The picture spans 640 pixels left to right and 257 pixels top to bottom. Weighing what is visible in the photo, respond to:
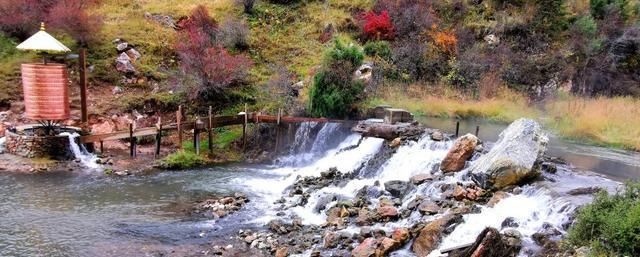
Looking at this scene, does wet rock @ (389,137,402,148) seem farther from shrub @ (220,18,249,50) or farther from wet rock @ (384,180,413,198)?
shrub @ (220,18,249,50)

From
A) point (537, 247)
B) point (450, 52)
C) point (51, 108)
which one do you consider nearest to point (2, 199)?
point (51, 108)

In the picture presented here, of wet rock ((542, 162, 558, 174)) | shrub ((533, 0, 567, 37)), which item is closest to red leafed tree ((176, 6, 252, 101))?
wet rock ((542, 162, 558, 174))

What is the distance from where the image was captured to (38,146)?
54.1ft

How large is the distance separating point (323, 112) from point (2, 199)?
33.8 feet

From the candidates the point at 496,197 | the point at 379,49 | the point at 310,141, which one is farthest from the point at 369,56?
the point at 496,197

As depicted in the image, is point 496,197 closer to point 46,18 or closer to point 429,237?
point 429,237

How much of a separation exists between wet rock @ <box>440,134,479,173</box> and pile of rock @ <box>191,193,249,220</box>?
17.8 ft

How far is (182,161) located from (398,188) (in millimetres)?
8065

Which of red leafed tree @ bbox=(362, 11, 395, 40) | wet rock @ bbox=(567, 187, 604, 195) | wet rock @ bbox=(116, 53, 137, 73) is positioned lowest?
wet rock @ bbox=(567, 187, 604, 195)

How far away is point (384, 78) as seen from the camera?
2423cm

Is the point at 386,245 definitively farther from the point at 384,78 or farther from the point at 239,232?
the point at 384,78

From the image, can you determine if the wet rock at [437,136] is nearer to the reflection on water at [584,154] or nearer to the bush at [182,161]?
the reflection on water at [584,154]

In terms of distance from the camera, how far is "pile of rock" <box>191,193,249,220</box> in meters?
12.5

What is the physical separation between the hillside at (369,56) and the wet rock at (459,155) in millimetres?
5893
